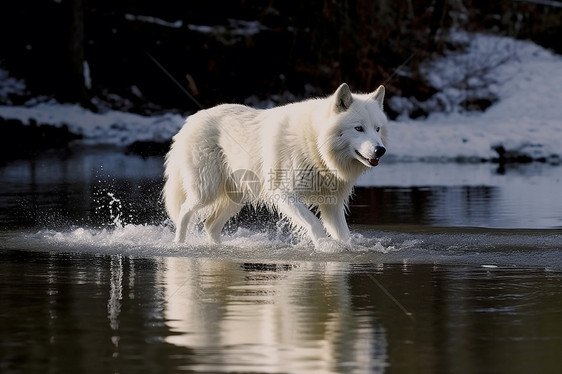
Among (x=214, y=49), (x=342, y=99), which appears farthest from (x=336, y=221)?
(x=214, y=49)

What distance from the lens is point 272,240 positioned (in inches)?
429

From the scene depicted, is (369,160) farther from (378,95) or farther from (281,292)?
(281,292)

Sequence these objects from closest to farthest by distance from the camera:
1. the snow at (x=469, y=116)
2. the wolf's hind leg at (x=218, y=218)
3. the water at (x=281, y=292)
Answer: the water at (x=281, y=292) → the wolf's hind leg at (x=218, y=218) → the snow at (x=469, y=116)

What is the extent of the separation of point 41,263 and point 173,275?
129 cm

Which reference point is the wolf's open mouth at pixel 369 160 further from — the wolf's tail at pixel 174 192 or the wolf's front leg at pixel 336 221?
the wolf's tail at pixel 174 192

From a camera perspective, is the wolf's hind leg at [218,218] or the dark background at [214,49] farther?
the dark background at [214,49]

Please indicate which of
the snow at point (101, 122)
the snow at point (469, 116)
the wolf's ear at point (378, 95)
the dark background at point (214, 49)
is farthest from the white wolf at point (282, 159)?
the dark background at point (214, 49)

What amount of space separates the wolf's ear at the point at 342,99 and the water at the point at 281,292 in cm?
114

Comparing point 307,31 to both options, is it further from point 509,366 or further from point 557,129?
point 509,366

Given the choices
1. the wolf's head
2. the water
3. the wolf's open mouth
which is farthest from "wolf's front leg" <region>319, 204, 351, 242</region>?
the wolf's open mouth

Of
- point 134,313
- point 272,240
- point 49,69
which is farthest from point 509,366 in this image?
point 49,69

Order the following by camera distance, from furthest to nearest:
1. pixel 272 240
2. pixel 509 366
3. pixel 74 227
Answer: pixel 74 227
pixel 272 240
pixel 509 366

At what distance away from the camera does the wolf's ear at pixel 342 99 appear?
9.44 m

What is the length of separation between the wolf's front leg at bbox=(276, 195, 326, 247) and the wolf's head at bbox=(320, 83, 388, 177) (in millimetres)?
446
